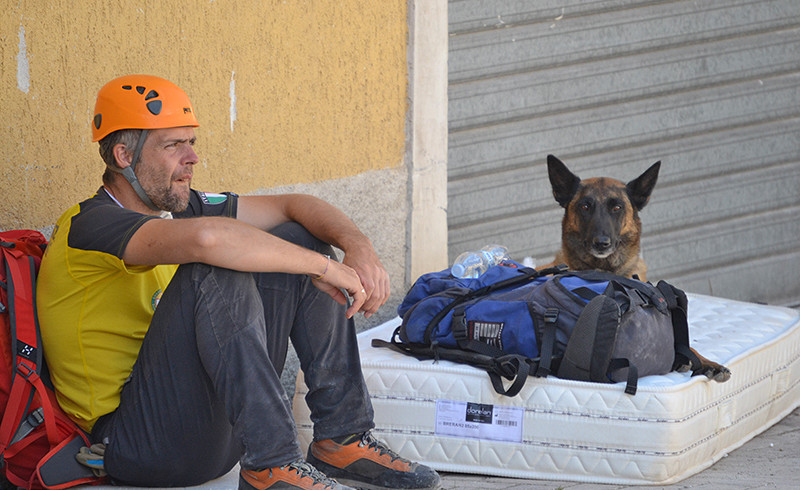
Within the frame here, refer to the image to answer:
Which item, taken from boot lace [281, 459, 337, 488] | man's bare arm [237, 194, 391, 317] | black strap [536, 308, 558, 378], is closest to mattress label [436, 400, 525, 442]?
black strap [536, 308, 558, 378]

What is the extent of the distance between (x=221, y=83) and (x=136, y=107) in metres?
1.17

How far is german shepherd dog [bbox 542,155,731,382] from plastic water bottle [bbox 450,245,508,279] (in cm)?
35

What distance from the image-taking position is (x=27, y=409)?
2.48 meters

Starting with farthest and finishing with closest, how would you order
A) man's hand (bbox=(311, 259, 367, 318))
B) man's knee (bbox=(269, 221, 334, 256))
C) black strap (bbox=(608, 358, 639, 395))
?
black strap (bbox=(608, 358, 639, 395))
man's knee (bbox=(269, 221, 334, 256))
man's hand (bbox=(311, 259, 367, 318))

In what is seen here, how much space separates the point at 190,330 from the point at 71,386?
0.44 meters

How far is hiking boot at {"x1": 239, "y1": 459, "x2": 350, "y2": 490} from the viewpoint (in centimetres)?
241

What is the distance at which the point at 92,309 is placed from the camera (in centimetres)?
256

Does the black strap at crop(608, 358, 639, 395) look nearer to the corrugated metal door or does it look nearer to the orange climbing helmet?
the orange climbing helmet

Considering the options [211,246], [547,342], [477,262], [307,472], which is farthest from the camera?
[477,262]

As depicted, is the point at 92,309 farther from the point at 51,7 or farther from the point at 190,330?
the point at 51,7

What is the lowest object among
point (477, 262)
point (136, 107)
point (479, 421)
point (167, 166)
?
point (479, 421)

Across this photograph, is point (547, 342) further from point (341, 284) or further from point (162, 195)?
point (162, 195)

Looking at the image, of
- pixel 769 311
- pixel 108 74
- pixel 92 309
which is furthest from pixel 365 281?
pixel 769 311

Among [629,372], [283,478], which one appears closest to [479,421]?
[629,372]
